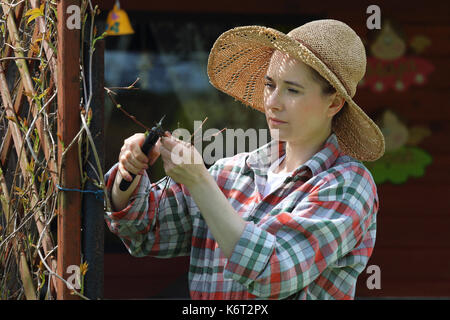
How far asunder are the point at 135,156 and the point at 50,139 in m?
0.24

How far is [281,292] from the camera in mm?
1777

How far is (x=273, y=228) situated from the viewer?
182cm

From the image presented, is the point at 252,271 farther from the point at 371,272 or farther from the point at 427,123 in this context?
the point at 427,123

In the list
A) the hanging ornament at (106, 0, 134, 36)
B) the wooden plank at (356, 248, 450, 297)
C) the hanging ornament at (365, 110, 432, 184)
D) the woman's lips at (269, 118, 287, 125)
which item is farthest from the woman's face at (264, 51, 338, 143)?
the wooden plank at (356, 248, 450, 297)

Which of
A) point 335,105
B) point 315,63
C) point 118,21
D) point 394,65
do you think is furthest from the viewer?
point 394,65

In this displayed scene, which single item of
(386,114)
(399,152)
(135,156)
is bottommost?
(399,152)

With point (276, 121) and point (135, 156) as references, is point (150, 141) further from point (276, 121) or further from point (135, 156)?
point (276, 121)

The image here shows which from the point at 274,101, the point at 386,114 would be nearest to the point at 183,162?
the point at 274,101

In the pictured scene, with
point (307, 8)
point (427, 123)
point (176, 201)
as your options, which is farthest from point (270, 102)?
point (427, 123)

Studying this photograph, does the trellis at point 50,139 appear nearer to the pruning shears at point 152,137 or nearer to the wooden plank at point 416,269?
the pruning shears at point 152,137

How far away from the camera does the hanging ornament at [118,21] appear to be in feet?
15.7
